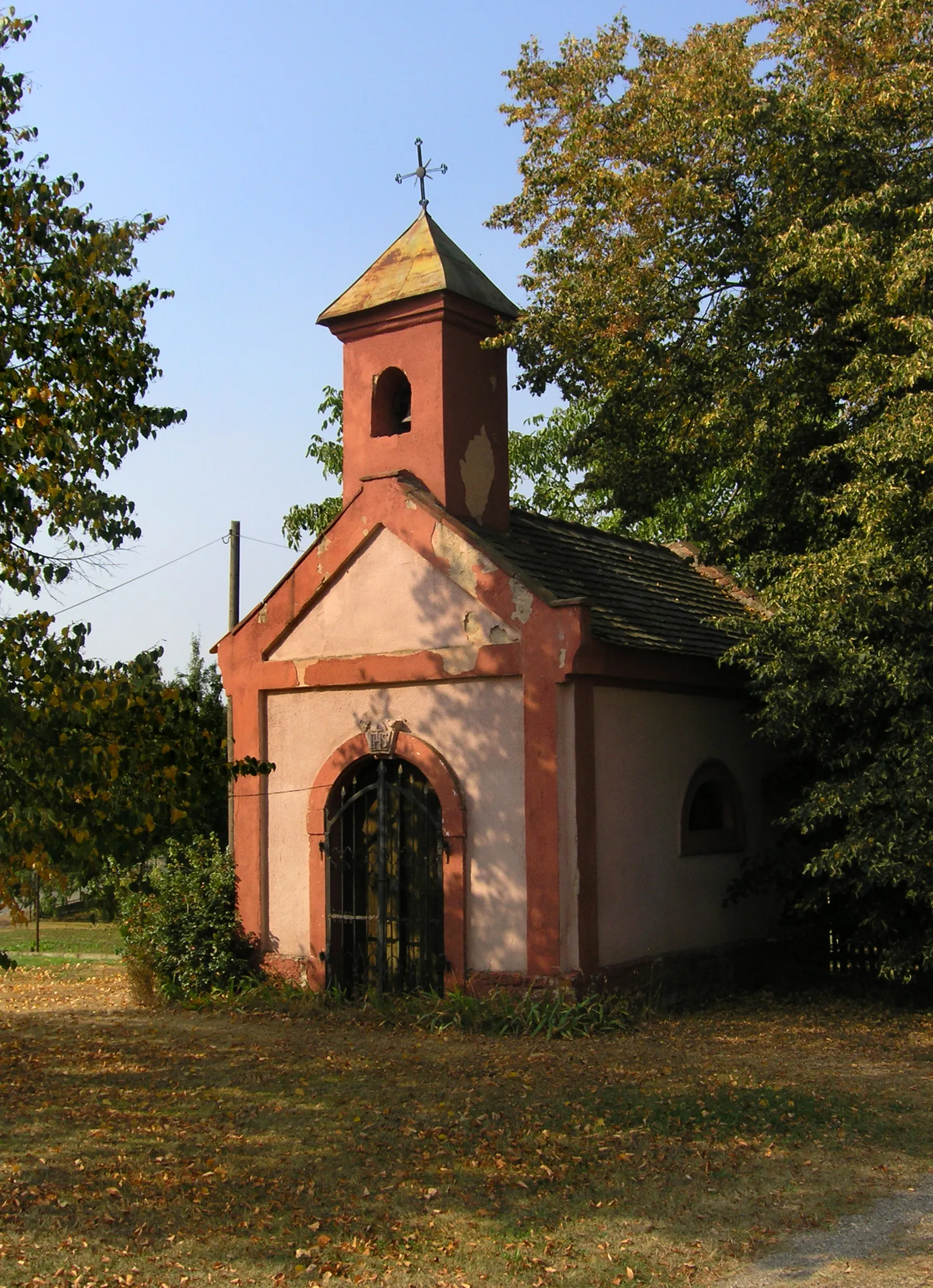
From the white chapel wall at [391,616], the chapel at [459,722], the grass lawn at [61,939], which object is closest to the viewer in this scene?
the chapel at [459,722]

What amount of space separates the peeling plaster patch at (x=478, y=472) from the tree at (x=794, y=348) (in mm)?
1239

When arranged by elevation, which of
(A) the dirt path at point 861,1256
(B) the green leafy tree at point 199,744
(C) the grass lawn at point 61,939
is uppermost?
(B) the green leafy tree at point 199,744

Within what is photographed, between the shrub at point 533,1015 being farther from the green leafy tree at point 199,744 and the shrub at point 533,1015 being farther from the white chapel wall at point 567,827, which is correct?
the green leafy tree at point 199,744

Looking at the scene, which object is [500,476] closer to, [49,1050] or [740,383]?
[740,383]

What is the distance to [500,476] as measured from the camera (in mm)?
13508

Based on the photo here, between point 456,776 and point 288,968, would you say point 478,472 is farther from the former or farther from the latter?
point 288,968

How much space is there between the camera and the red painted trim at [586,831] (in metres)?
11.3

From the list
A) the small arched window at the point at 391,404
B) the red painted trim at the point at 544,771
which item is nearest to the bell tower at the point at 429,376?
the small arched window at the point at 391,404

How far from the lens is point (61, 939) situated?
22188 millimetres

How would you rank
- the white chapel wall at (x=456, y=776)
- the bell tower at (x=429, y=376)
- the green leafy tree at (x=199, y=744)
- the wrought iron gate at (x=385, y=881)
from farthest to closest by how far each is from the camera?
1. the bell tower at (x=429, y=376)
2. the wrought iron gate at (x=385, y=881)
3. the white chapel wall at (x=456, y=776)
4. the green leafy tree at (x=199, y=744)

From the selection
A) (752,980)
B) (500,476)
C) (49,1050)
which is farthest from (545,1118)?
(500,476)

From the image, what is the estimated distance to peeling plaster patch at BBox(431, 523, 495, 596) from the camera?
12094mm

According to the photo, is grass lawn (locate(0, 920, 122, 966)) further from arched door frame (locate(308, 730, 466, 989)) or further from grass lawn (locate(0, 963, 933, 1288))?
grass lawn (locate(0, 963, 933, 1288))

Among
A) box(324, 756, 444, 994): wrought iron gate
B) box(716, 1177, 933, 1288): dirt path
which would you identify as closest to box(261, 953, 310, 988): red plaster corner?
box(324, 756, 444, 994): wrought iron gate
